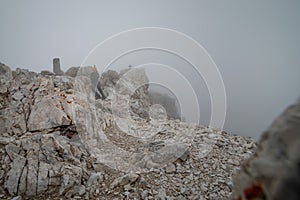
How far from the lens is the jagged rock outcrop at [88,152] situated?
687 cm

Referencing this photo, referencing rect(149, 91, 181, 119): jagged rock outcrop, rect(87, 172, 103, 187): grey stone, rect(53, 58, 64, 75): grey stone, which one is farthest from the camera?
rect(149, 91, 181, 119): jagged rock outcrop

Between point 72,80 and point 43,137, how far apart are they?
18.3 ft

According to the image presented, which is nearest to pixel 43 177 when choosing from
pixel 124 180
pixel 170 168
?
pixel 124 180

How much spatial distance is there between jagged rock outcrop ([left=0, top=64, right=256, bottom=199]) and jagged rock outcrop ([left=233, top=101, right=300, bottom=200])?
566 cm

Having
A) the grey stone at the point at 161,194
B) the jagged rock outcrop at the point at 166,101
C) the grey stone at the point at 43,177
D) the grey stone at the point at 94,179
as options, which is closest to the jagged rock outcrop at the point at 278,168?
the grey stone at the point at 161,194

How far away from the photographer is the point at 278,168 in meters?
1.49

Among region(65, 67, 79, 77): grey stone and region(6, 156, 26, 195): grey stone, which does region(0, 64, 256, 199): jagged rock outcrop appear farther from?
region(65, 67, 79, 77): grey stone

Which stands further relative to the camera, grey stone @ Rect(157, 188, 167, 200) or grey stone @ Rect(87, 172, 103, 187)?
grey stone @ Rect(87, 172, 103, 187)

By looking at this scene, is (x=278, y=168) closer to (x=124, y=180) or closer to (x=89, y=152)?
(x=124, y=180)

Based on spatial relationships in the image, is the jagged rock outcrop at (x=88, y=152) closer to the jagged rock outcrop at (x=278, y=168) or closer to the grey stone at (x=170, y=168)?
the grey stone at (x=170, y=168)

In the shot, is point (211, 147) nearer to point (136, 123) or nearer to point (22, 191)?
point (136, 123)

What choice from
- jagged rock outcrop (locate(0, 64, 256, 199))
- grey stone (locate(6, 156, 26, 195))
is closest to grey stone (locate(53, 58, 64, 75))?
jagged rock outcrop (locate(0, 64, 256, 199))

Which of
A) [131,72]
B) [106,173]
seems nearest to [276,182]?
[106,173]

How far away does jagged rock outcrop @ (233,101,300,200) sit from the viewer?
4.36ft
